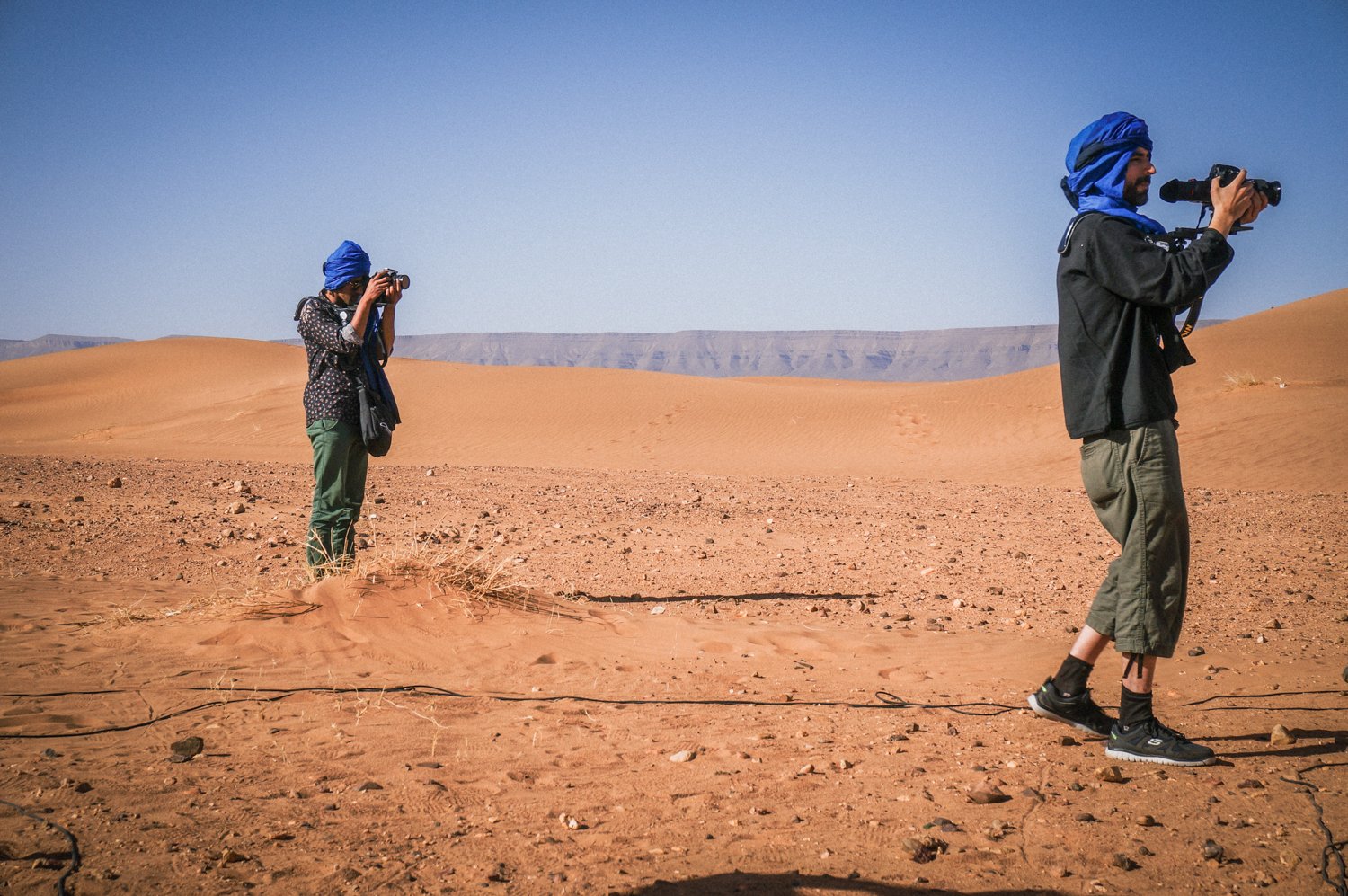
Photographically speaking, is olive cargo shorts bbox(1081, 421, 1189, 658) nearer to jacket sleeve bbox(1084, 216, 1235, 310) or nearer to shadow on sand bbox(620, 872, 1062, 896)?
jacket sleeve bbox(1084, 216, 1235, 310)

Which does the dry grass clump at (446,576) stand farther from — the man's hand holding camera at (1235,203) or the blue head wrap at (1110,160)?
the man's hand holding camera at (1235,203)

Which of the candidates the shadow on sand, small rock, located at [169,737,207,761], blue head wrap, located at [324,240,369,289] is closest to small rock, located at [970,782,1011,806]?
the shadow on sand

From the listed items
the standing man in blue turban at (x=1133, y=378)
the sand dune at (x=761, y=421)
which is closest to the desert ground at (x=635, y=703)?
the standing man in blue turban at (x=1133, y=378)

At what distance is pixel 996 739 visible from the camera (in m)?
3.48

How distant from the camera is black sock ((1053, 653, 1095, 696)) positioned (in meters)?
A: 3.43

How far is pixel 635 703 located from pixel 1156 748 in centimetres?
196

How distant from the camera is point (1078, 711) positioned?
11.4 feet

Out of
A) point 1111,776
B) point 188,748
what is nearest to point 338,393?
point 188,748

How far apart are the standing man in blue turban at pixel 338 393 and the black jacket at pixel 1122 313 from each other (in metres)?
3.43

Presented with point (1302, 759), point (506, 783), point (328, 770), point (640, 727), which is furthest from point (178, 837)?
point (1302, 759)

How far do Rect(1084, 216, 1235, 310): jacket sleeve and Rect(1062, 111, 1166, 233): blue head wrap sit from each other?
13 centimetres

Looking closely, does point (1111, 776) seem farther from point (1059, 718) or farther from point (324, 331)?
point (324, 331)

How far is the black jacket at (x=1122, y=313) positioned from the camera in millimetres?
3037

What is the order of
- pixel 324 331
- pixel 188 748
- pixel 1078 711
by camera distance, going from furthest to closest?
pixel 324 331 < pixel 1078 711 < pixel 188 748
